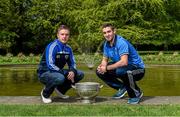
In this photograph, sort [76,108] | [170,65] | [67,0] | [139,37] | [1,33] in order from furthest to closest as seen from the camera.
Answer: [67,0] < [1,33] < [139,37] < [170,65] < [76,108]

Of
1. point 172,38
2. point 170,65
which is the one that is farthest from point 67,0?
point 170,65

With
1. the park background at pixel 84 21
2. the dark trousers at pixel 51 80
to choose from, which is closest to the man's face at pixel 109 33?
the dark trousers at pixel 51 80

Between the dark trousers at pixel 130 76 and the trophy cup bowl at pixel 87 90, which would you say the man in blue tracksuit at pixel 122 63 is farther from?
the trophy cup bowl at pixel 87 90

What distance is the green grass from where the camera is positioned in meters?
7.38

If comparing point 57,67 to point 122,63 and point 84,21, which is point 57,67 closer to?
point 122,63

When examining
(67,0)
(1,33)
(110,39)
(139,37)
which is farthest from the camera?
(67,0)

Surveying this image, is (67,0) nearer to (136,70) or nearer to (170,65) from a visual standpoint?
(170,65)

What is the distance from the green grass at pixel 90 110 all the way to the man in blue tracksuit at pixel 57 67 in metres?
0.60

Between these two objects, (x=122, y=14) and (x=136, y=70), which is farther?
(x=122, y=14)

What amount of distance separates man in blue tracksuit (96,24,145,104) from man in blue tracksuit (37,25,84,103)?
58 cm

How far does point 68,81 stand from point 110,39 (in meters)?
1.20

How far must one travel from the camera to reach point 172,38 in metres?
48.2

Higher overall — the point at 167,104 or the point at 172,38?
the point at 167,104

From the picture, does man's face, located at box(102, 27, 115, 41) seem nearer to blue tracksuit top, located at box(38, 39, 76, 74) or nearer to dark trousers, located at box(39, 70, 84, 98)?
blue tracksuit top, located at box(38, 39, 76, 74)
